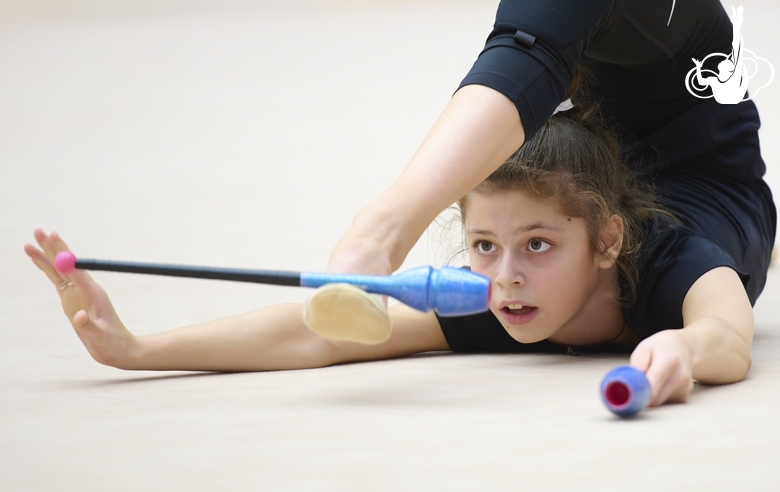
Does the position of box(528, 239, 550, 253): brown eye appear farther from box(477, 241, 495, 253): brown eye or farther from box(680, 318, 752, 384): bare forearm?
box(680, 318, 752, 384): bare forearm

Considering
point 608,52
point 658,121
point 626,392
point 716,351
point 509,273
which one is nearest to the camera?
point 626,392

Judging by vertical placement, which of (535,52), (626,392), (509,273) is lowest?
(626,392)

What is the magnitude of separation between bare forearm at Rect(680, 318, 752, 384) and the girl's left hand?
2cm

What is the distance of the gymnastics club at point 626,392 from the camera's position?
21.8 inches

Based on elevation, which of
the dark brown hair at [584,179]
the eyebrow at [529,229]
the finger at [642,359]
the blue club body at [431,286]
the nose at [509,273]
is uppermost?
the dark brown hair at [584,179]

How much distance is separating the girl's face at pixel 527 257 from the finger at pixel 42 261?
1.18ft

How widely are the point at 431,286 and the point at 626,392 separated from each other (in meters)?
0.14

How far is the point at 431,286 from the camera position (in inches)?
23.1

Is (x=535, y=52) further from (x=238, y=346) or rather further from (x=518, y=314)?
(x=238, y=346)

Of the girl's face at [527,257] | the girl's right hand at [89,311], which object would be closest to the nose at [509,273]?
the girl's face at [527,257]

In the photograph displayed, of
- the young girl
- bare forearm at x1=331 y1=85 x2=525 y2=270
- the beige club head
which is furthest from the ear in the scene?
the beige club head

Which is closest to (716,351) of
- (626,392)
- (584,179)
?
(626,392)

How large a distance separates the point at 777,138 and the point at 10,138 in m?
2.26

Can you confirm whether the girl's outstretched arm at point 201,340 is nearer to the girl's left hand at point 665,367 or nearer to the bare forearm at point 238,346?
the bare forearm at point 238,346
